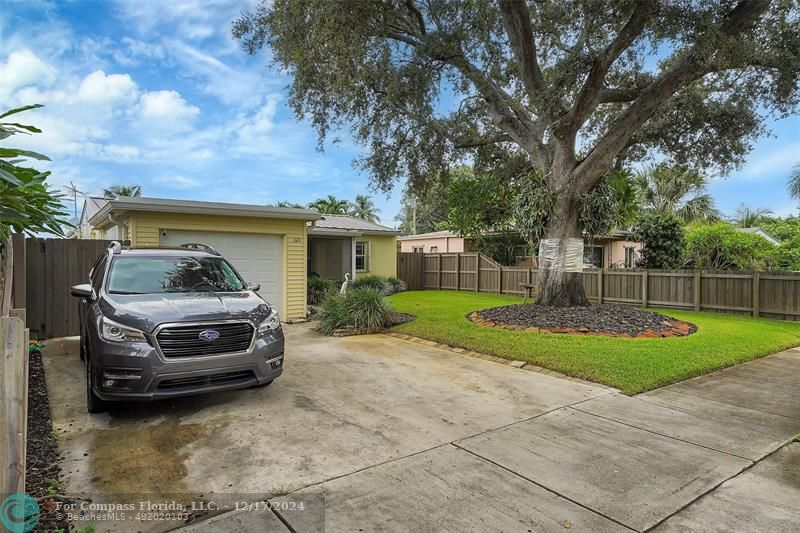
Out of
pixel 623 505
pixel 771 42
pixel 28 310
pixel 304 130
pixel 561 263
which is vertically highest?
pixel 771 42

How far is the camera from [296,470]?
3402 millimetres

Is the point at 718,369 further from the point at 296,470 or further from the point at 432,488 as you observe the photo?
the point at 296,470

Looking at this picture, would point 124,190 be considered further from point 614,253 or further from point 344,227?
point 614,253

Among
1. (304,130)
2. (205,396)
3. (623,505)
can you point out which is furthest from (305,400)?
(304,130)

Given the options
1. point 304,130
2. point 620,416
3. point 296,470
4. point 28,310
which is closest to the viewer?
point 296,470

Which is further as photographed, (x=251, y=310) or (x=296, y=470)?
(x=251, y=310)

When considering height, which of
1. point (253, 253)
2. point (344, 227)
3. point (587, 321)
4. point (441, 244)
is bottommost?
point (587, 321)

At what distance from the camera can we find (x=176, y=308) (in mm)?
4543

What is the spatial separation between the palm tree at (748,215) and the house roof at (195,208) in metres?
37.9

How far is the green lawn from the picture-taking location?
6252 millimetres

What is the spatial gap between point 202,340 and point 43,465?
58.7 inches

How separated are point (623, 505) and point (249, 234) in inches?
376

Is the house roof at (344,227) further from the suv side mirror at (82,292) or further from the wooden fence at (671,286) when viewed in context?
the suv side mirror at (82,292)

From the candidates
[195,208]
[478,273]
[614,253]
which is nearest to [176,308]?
[195,208]
